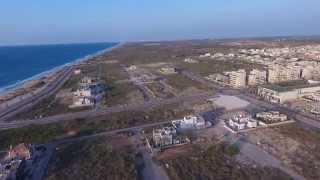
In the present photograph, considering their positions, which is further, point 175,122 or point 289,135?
point 175,122

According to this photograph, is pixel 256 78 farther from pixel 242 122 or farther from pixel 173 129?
pixel 173 129

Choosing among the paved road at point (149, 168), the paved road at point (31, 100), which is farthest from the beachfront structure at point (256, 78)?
the paved road at point (149, 168)

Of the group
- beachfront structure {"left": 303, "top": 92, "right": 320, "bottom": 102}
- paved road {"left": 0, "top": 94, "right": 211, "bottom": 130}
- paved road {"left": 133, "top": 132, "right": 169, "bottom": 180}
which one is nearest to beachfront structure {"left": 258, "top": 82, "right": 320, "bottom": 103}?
beachfront structure {"left": 303, "top": 92, "right": 320, "bottom": 102}

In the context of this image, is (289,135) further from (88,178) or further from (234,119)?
(88,178)

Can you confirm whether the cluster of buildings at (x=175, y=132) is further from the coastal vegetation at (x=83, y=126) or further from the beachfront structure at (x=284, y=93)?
the beachfront structure at (x=284, y=93)

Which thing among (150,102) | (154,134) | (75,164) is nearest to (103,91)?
(150,102)
